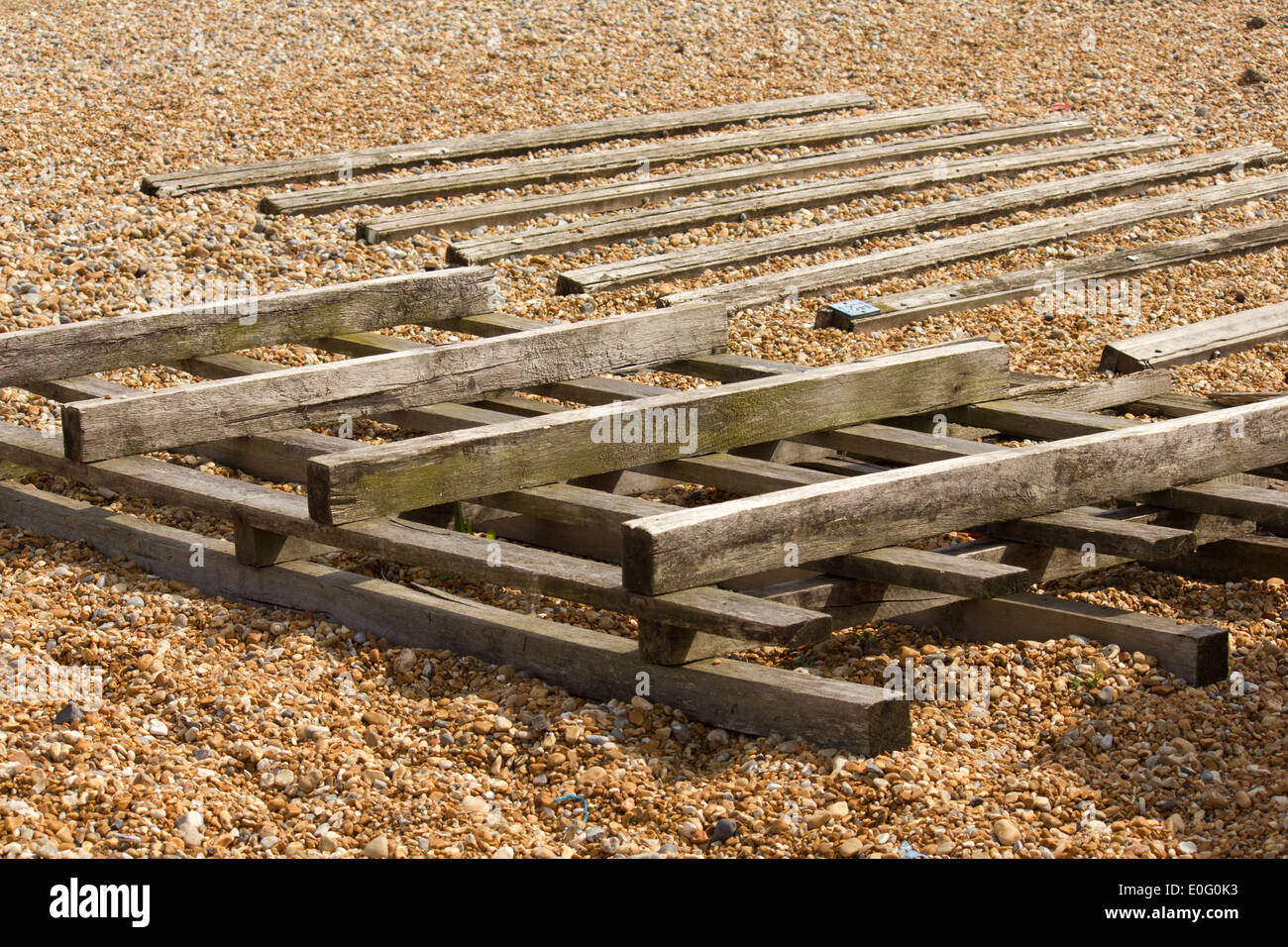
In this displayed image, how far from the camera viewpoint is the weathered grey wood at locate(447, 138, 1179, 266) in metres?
9.13

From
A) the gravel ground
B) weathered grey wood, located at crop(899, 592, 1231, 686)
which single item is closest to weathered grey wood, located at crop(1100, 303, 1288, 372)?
the gravel ground

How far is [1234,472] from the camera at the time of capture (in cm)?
579

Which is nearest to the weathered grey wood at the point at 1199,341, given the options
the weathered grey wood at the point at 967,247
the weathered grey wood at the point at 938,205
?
the weathered grey wood at the point at 967,247

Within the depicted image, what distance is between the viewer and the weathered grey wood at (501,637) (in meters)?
4.41

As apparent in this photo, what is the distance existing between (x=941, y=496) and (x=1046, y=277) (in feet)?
14.6

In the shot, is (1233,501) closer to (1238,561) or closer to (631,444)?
(1238,561)

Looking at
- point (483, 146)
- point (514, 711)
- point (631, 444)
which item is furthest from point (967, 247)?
point (514, 711)

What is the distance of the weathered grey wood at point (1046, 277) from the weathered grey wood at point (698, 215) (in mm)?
1121

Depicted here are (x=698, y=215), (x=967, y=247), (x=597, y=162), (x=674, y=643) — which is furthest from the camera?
(x=597, y=162)

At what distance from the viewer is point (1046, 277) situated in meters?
9.07

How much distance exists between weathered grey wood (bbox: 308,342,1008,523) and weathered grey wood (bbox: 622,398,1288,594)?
1.05 meters

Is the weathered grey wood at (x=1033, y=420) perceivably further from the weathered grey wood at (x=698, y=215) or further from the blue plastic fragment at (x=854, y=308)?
the weathered grey wood at (x=698, y=215)

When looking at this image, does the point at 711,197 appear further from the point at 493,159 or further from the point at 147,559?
the point at 147,559

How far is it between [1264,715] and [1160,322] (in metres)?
4.40
